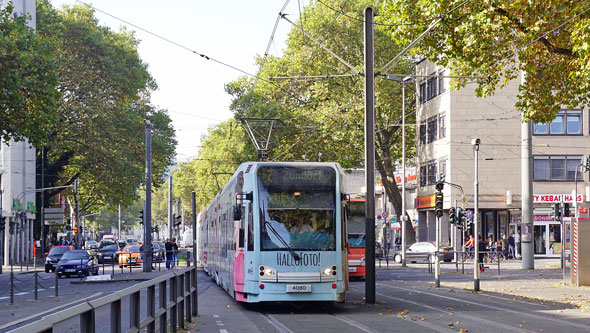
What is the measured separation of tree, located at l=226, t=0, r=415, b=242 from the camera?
5175 cm

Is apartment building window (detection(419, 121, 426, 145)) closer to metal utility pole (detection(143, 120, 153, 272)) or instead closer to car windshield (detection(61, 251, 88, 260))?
metal utility pole (detection(143, 120, 153, 272))

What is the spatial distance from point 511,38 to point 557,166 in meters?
37.3

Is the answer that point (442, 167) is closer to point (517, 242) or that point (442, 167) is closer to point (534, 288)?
point (517, 242)

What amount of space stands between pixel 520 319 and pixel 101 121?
42712 mm

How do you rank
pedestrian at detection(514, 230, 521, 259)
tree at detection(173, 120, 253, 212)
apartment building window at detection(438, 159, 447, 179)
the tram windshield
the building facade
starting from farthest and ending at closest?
tree at detection(173, 120, 253, 212) → apartment building window at detection(438, 159, 447, 179) → pedestrian at detection(514, 230, 521, 259) → the building facade → the tram windshield

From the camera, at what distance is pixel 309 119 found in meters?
52.3

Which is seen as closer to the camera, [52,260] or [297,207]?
[297,207]

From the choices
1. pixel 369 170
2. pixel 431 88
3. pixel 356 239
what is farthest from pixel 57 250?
pixel 369 170

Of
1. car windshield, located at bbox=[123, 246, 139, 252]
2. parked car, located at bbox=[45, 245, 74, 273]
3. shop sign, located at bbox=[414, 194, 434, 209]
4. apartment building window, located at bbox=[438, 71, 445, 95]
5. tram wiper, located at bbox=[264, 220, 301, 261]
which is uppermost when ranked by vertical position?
apartment building window, located at bbox=[438, 71, 445, 95]

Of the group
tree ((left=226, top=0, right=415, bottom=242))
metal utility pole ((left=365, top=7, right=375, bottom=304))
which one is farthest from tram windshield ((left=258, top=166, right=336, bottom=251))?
tree ((left=226, top=0, right=415, bottom=242))

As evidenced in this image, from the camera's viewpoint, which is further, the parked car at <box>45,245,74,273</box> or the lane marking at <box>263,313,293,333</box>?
the parked car at <box>45,245,74,273</box>

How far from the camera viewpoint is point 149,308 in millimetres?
9734

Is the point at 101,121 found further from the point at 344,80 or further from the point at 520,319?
the point at 520,319

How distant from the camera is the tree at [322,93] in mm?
51750
